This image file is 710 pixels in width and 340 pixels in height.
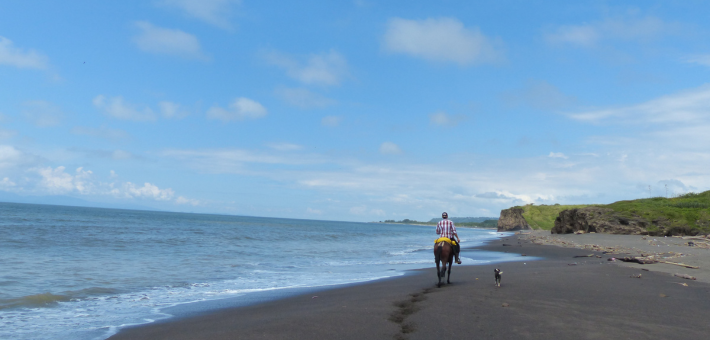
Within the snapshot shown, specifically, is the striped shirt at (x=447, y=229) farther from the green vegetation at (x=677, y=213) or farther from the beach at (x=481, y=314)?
the green vegetation at (x=677, y=213)

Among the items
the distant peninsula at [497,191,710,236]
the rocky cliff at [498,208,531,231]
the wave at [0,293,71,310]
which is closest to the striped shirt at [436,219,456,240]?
the wave at [0,293,71,310]

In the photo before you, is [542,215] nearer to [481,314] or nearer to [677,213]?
[677,213]

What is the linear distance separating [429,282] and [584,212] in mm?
37575

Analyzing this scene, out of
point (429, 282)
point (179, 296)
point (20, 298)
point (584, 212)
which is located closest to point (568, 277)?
point (429, 282)

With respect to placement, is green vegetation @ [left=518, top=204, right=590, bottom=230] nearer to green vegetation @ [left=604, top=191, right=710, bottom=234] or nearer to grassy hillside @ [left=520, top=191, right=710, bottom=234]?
grassy hillside @ [left=520, top=191, right=710, bottom=234]

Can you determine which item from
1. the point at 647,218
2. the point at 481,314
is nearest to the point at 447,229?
the point at 481,314

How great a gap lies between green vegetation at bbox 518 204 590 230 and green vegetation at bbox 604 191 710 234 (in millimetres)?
44811

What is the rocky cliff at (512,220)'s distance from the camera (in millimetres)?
109375

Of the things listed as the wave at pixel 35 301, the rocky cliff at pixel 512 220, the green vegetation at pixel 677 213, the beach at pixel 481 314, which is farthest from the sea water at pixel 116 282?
the rocky cliff at pixel 512 220

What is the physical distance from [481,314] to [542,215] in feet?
305

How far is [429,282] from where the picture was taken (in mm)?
13953

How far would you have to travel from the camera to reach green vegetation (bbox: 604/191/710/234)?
33628 mm

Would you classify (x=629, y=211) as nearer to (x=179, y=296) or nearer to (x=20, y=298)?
(x=179, y=296)

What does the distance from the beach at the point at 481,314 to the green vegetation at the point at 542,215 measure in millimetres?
81253
